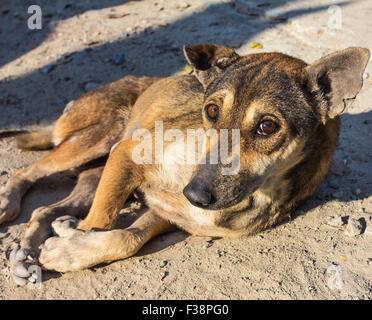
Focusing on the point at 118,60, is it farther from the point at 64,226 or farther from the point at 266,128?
the point at 266,128

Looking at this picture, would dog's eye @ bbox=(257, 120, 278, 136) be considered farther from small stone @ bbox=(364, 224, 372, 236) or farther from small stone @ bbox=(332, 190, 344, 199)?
small stone @ bbox=(332, 190, 344, 199)

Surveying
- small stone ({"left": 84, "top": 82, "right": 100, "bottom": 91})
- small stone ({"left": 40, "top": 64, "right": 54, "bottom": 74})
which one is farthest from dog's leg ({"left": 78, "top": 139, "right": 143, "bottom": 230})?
small stone ({"left": 40, "top": 64, "right": 54, "bottom": 74})

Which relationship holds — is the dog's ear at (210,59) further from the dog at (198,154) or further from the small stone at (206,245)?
the small stone at (206,245)

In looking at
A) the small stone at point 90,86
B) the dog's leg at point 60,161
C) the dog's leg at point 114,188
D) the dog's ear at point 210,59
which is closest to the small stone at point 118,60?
the small stone at point 90,86

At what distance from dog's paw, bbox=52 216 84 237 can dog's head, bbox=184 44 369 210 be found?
1430 millimetres

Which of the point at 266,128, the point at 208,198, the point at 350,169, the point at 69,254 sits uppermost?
the point at 266,128

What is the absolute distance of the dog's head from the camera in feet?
9.93

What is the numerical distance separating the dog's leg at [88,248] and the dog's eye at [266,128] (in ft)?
4.45

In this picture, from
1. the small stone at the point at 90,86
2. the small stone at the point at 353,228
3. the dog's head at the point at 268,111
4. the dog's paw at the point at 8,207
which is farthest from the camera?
the small stone at the point at 90,86

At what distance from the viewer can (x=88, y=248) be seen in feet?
11.3

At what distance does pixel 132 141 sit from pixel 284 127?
1531mm

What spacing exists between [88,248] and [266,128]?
1.69 metres

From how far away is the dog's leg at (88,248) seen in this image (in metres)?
3.42

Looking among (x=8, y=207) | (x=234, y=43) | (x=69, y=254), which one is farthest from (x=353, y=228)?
(x=234, y=43)
